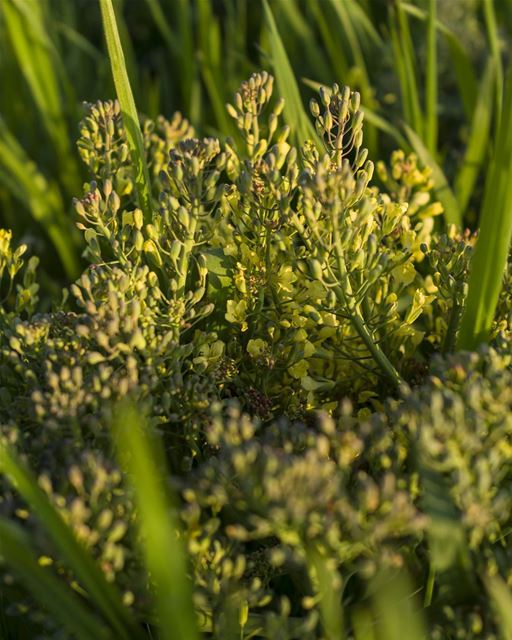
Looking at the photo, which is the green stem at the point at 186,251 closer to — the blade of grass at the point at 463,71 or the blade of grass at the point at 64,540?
the blade of grass at the point at 64,540

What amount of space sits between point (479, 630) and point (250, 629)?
0.25 m

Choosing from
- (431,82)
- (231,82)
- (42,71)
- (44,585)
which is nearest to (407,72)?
(431,82)

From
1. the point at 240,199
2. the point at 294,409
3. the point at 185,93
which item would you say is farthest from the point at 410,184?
the point at 185,93

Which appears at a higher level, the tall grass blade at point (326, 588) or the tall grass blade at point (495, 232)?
the tall grass blade at point (495, 232)

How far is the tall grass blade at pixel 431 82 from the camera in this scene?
1.65 metres

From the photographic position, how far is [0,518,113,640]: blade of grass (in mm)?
779

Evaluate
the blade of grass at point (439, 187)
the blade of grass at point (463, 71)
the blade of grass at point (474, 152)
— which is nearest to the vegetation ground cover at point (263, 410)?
the blade of grass at point (439, 187)

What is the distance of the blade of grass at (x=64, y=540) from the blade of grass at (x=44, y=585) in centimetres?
2

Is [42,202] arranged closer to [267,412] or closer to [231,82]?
[231,82]

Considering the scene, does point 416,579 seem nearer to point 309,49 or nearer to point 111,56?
point 111,56

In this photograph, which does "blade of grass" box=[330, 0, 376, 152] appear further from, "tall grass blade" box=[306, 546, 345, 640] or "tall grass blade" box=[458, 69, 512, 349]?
"tall grass blade" box=[306, 546, 345, 640]

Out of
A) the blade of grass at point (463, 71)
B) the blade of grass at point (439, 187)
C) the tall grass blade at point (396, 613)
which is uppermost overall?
the blade of grass at point (463, 71)

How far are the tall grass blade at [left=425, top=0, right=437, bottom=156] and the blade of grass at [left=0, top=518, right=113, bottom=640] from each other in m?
1.26

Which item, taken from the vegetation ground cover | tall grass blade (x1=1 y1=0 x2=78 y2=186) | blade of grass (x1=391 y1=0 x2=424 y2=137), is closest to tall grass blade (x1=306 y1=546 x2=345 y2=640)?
the vegetation ground cover
